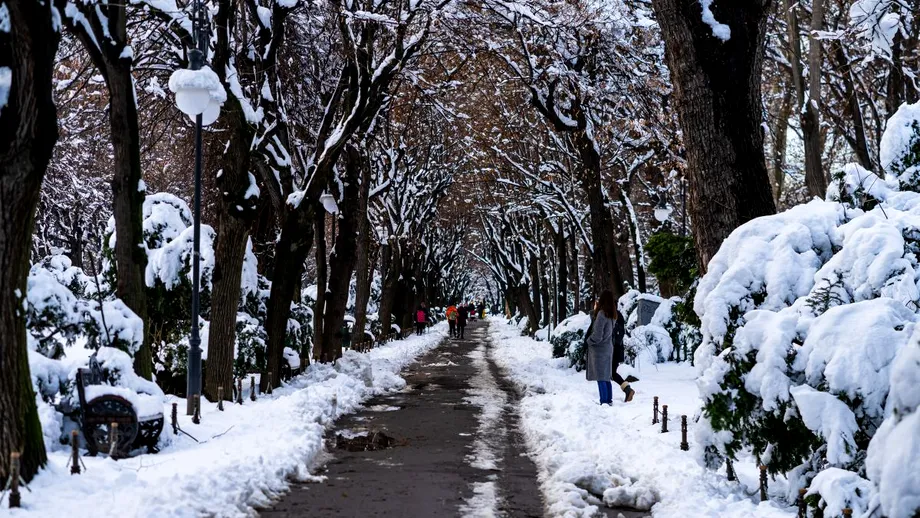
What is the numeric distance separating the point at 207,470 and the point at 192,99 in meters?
5.43

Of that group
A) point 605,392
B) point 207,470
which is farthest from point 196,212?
point 605,392

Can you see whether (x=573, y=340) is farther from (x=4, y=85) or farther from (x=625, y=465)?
(x=4, y=85)

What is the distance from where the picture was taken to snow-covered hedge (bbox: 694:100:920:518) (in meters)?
6.02

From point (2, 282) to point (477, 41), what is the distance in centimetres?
1318

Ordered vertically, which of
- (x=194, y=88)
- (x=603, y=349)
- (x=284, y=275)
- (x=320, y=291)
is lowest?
(x=603, y=349)

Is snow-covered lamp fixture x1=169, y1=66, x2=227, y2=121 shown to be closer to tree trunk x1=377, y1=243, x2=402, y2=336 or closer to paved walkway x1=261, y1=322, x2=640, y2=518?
paved walkway x1=261, y1=322, x2=640, y2=518

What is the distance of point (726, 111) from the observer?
30.6 feet

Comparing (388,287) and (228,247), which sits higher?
(228,247)

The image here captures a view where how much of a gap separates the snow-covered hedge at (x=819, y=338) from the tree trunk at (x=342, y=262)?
54.5 ft

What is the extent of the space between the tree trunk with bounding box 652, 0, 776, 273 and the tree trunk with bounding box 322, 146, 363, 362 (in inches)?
604

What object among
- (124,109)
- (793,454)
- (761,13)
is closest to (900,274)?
(793,454)

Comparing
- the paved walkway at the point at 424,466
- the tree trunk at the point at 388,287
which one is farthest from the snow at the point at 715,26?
the tree trunk at the point at 388,287

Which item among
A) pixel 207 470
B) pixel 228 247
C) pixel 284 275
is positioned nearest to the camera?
pixel 207 470

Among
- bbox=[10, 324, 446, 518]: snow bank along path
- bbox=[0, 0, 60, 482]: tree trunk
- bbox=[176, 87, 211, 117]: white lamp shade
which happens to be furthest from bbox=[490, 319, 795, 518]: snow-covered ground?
bbox=[176, 87, 211, 117]: white lamp shade
